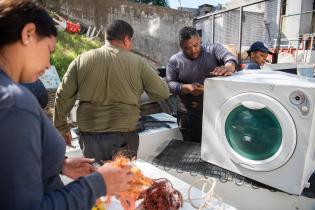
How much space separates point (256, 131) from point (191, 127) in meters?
1.03

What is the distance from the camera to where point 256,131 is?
185 centimetres

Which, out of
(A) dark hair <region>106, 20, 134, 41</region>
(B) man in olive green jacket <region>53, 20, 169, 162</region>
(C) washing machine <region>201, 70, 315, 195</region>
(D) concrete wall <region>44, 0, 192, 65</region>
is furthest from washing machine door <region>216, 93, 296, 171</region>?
(D) concrete wall <region>44, 0, 192, 65</region>

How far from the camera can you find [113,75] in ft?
7.16

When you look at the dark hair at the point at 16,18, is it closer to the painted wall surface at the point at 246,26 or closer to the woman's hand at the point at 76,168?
the woman's hand at the point at 76,168

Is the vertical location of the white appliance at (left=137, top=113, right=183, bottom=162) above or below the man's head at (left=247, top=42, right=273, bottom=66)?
below

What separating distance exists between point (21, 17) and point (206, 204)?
43.3 inches

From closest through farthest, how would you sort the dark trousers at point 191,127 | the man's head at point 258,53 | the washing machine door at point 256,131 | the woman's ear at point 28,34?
the woman's ear at point 28,34, the washing machine door at point 256,131, the dark trousers at point 191,127, the man's head at point 258,53

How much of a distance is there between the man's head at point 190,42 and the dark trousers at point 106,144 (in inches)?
38.1

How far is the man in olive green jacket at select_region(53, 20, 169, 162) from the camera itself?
7.17 ft

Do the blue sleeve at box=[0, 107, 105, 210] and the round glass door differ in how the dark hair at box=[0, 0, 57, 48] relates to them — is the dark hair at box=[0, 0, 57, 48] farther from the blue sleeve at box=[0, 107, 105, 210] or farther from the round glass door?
the round glass door

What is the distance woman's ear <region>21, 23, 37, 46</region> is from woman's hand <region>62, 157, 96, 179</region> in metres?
0.55

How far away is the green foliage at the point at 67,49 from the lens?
6.36m

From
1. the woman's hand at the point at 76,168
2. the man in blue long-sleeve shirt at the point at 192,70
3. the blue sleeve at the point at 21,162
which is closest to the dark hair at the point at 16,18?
the blue sleeve at the point at 21,162

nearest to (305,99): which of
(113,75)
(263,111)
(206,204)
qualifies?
(263,111)
